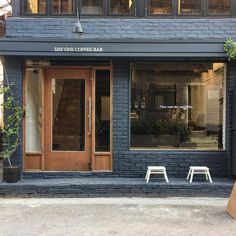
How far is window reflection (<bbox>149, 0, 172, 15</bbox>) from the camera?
9.28m

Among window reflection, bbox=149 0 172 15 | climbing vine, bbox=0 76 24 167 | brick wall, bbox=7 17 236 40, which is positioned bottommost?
climbing vine, bbox=0 76 24 167

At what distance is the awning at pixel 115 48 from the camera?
8.61 meters

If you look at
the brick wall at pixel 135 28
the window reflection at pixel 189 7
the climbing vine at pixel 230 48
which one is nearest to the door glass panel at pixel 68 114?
the brick wall at pixel 135 28

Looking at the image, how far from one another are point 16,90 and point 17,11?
1.73m

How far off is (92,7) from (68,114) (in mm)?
2452

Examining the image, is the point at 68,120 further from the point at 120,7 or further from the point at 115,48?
the point at 120,7

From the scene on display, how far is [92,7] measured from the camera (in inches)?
368

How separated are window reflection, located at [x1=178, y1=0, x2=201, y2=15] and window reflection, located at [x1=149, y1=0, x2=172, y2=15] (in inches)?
9.6

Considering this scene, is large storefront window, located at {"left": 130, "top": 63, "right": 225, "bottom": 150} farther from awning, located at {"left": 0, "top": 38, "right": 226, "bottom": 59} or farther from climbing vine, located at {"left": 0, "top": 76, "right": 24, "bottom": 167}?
climbing vine, located at {"left": 0, "top": 76, "right": 24, "bottom": 167}

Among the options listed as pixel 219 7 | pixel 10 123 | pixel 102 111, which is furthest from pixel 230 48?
pixel 10 123

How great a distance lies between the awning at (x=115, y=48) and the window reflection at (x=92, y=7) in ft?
3.22

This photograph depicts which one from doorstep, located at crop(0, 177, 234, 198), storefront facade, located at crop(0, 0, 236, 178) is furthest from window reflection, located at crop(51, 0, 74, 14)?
doorstep, located at crop(0, 177, 234, 198)

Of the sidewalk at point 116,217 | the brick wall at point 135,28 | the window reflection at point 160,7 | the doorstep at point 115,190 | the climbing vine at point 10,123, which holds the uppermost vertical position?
the window reflection at point 160,7

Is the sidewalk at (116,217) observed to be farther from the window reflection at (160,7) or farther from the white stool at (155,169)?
the window reflection at (160,7)
